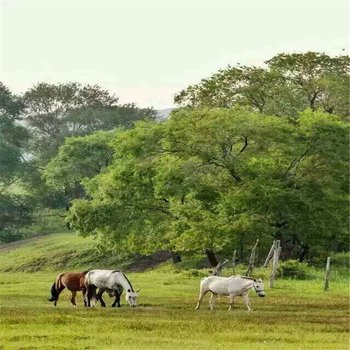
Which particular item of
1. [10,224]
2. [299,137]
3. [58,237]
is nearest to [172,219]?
[299,137]

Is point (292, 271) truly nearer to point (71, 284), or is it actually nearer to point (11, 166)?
point (71, 284)

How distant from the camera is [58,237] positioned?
9125 centimetres

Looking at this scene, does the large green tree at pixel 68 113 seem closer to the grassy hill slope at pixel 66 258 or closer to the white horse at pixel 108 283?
the grassy hill slope at pixel 66 258

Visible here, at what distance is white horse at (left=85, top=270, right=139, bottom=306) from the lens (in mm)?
35062

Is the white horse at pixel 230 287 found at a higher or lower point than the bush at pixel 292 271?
higher

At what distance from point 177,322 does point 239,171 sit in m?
30.0

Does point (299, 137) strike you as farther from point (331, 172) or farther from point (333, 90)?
point (333, 90)

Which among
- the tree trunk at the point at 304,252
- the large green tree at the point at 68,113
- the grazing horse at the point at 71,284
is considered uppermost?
the large green tree at the point at 68,113

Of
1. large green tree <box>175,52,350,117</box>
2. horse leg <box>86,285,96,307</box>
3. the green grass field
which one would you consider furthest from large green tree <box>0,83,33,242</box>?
horse leg <box>86,285,96,307</box>

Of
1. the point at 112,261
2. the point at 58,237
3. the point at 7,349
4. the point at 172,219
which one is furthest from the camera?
the point at 58,237

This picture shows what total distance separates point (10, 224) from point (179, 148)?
4362 centimetres

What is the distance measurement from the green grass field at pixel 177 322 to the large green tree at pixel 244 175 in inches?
466

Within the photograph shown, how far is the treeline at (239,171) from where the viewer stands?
57.9m

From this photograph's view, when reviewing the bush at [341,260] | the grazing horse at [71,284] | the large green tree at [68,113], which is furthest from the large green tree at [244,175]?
the large green tree at [68,113]
